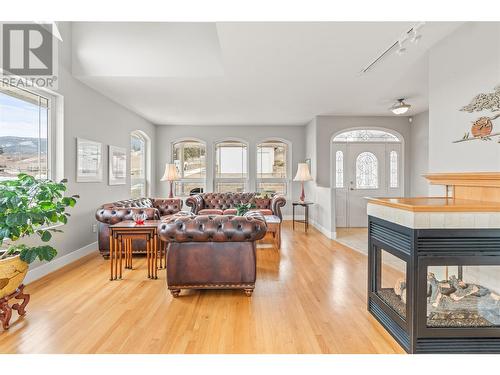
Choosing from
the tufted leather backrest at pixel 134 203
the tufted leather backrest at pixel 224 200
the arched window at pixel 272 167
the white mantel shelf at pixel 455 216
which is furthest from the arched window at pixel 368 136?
the white mantel shelf at pixel 455 216

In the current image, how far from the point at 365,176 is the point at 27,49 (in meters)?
6.74

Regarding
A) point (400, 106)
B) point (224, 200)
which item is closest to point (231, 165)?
point (224, 200)

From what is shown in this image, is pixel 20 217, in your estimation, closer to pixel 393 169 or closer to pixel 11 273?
pixel 11 273

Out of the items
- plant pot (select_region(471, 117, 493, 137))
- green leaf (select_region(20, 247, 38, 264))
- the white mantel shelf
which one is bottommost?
green leaf (select_region(20, 247, 38, 264))

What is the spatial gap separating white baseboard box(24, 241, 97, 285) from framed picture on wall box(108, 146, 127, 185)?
129 centimetres

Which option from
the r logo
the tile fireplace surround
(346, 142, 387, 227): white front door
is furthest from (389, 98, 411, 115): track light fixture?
the r logo

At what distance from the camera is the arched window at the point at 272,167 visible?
8594 mm

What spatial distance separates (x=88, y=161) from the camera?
15.5 feet

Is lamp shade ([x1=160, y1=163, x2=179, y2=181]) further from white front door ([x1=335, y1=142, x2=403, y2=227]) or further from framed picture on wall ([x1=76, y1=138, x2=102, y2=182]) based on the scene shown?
white front door ([x1=335, y1=142, x2=403, y2=227])

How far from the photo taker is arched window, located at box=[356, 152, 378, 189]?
726cm

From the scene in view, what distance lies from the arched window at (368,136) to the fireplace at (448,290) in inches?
213

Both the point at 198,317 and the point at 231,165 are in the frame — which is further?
the point at 231,165
